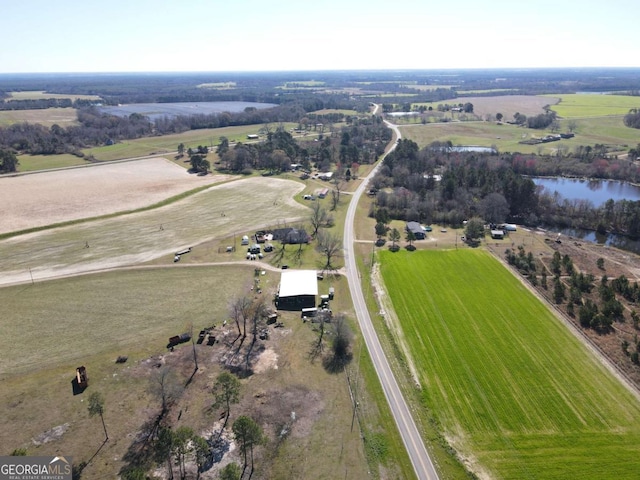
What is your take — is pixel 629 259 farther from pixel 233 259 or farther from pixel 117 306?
pixel 117 306

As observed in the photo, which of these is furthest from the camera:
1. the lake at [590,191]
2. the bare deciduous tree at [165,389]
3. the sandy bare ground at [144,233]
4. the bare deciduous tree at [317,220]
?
the lake at [590,191]

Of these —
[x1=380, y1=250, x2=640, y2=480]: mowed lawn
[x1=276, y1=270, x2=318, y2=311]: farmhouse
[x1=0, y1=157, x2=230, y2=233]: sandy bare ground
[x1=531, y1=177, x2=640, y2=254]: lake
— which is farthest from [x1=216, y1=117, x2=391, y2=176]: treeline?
[x1=380, y1=250, x2=640, y2=480]: mowed lawn

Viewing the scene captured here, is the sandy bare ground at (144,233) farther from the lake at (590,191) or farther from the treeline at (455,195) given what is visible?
the lake at (590,191)

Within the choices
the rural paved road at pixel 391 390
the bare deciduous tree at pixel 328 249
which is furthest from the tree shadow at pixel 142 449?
the bare deciduous tree at pixel 328 249

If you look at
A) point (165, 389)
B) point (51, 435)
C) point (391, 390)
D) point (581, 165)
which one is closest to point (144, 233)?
point (165, 389)

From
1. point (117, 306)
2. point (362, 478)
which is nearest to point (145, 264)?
point (117, 306)
